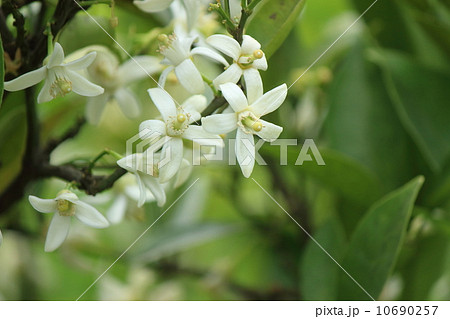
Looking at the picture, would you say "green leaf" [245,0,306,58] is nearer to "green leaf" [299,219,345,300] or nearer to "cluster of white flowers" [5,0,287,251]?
"cluster of white flowers" [5,0,287,251]

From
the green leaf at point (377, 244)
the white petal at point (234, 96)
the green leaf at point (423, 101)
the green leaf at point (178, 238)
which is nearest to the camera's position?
the white petal at point (234, 96)

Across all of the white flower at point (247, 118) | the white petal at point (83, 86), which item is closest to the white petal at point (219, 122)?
the white flower at point (247, 118)

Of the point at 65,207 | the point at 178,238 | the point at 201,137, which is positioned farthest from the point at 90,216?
the point at 178,238

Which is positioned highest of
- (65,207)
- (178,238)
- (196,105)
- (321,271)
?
(196,105)

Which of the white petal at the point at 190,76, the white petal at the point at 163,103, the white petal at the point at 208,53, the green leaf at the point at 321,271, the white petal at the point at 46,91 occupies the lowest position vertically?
the green leaf at the point at 321,271

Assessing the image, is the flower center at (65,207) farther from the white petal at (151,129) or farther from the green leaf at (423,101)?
the green leaf at (423,101)

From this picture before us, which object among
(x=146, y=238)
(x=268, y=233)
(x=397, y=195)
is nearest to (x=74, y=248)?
(x=146, y=238)

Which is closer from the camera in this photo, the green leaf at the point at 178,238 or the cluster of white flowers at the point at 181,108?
the cluster of white flowers at the point at 181,108

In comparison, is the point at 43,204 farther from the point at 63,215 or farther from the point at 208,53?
the point at 208,53

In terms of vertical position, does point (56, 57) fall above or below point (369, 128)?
above
